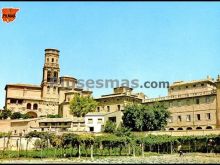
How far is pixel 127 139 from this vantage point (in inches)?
1692

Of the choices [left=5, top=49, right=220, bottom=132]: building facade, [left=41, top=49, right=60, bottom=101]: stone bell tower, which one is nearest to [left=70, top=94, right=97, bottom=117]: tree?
[left=5, top=49, right=220, bottom=132]: building facade

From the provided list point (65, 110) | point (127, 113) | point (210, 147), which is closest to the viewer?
point (210, 147)

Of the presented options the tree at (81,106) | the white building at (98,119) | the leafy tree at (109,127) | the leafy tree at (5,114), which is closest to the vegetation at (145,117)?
the leafy tree at (109,127)

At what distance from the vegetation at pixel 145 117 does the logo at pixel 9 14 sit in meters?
36.2

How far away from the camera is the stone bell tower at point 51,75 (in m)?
84.9

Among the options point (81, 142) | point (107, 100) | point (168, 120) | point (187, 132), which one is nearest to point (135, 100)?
point (107, 100)

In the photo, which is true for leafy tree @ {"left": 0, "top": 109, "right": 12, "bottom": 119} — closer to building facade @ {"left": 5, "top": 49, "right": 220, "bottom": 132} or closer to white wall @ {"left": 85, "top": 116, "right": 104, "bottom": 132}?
building facade @ {"left": 5, "top": 49, "right": 220, "bottom": 132}

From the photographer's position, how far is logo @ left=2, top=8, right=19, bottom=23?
20.2 metres

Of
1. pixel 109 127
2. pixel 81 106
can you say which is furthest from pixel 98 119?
pixel 81 106

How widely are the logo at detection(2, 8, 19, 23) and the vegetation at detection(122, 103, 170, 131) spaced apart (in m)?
36.2

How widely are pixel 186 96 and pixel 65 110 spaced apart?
1189 inches

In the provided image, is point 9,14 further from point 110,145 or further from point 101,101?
point 101,101

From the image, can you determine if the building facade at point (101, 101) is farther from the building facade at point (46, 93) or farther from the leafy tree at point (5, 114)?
the leafy tree at point (5, 114)

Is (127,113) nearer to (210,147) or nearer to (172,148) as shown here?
(172,148)
